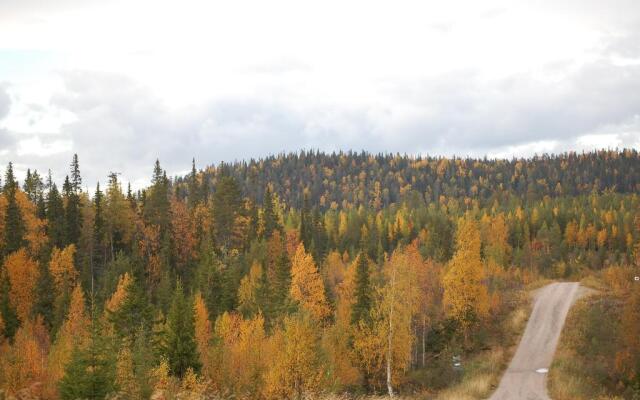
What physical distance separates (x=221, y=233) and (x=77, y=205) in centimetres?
2773

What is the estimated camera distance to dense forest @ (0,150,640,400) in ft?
117

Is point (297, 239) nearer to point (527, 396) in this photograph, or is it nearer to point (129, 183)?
point (129, 183)

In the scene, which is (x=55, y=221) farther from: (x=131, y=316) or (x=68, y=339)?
(x=131, y=316)

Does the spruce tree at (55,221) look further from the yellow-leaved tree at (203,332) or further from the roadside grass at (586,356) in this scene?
the roadside grass at (586,356)

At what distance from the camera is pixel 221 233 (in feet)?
310

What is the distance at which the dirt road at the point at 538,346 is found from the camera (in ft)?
125

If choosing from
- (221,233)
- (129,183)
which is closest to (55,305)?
(221,233)

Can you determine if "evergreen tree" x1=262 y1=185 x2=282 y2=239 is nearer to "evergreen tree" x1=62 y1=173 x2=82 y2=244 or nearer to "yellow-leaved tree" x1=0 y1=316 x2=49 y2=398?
"evergreen tree" x1=62 y1=173 x2=82 y2=244

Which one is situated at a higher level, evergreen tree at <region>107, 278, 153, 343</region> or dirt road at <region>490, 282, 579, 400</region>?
evergreen tree at <region>107, 278, 153, 343</region>

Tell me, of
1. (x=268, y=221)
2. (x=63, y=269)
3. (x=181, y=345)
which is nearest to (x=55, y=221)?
(x=63, y=269)

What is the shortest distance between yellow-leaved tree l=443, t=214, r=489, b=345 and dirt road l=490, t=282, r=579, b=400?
17.9 feet

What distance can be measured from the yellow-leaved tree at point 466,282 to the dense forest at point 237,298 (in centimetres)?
14

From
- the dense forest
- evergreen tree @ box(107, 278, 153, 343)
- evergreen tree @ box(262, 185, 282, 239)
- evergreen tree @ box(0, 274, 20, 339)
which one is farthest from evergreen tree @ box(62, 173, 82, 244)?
evergreen tree @ box(107, 278, 153, 343)

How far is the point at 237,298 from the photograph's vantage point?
68.1 m
